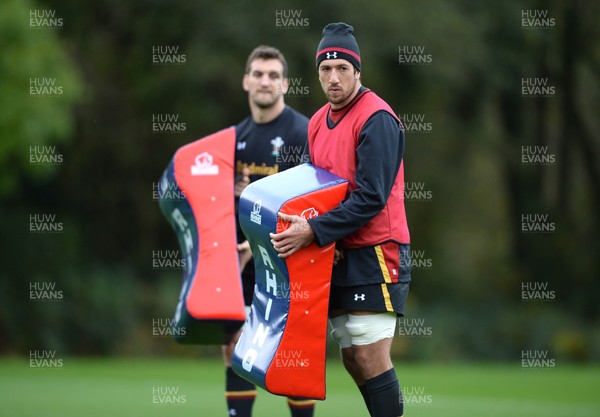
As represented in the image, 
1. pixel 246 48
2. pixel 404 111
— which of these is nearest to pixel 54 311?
pixel 246 48

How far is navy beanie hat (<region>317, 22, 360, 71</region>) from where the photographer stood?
18.6ft

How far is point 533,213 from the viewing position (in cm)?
2544

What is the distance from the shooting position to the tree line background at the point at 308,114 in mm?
19844

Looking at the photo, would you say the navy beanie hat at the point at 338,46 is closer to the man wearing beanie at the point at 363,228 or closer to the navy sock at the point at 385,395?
the man wearing beanie at the point at 363,228

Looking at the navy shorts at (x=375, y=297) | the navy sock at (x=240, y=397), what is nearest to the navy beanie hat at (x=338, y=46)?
the navy shorts at (x=375, y=297)

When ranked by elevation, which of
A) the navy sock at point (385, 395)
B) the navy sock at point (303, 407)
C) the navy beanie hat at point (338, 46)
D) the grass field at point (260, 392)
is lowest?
the grass field at point (260, 392)

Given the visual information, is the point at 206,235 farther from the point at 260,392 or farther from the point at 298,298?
the point at 260,392

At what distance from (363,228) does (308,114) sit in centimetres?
1738

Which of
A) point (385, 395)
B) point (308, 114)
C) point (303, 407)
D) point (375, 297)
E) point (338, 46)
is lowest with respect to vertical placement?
point (303, 407)

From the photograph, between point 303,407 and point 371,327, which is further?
point 303,407

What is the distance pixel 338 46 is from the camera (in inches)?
224

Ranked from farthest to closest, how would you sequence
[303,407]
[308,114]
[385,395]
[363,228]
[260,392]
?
[308,114] < [260,392] < [303,407] < [363,228] < [385,395]

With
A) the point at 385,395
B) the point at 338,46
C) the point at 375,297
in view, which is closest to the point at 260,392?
the point at 385,395

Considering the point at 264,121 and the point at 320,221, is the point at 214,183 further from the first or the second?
the point at 320,221
